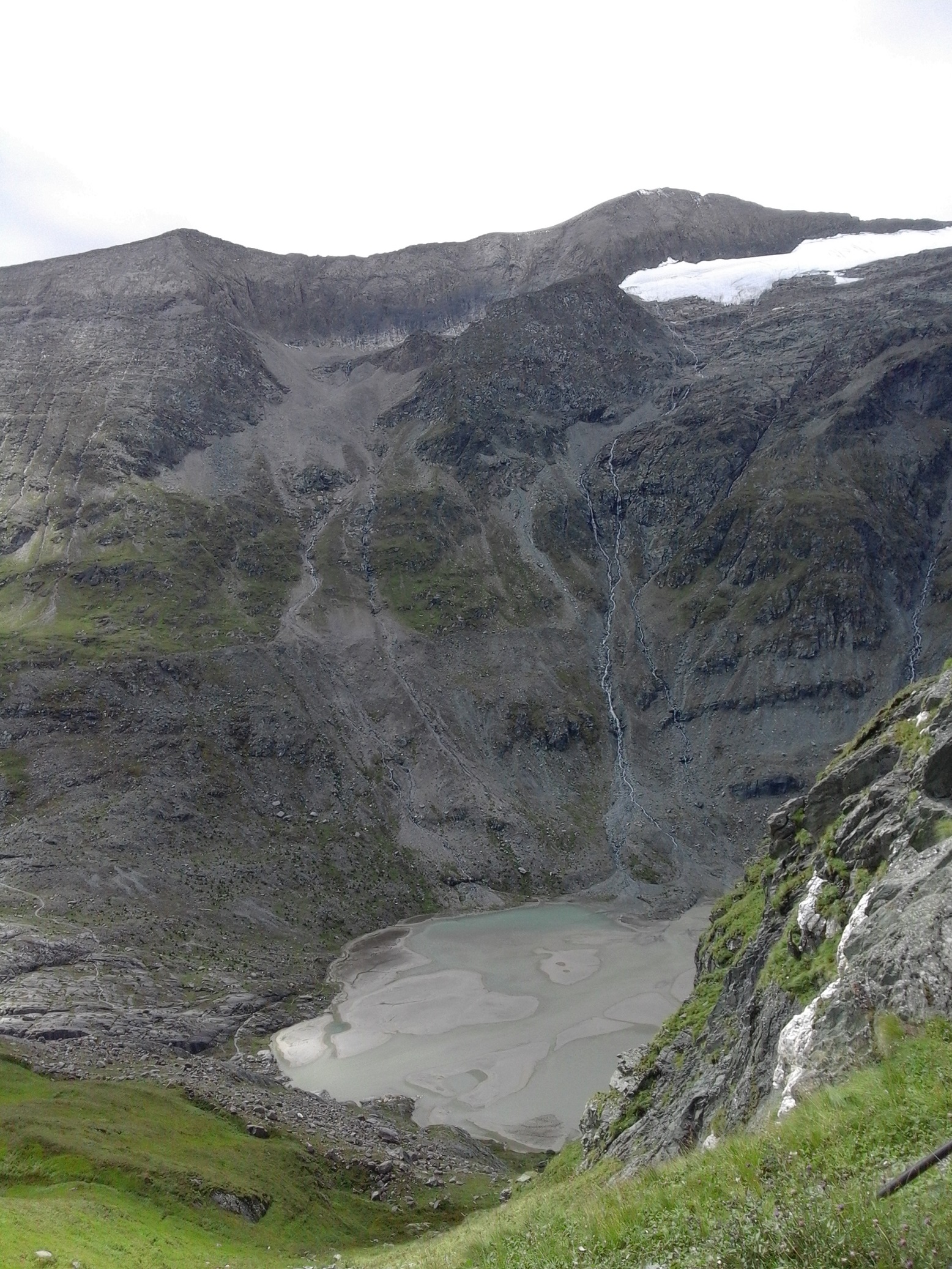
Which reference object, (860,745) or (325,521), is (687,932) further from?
(325,521)

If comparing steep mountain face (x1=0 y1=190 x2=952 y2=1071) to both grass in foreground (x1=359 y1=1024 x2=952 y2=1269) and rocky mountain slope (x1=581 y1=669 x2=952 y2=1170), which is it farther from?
grass in foreground (x1=359 y1=1024 x2=952 y2=1269)

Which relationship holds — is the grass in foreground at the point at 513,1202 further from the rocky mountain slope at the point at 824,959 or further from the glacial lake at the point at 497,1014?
the glacial lake at the point at 497,1014

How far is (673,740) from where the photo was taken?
119562 mm

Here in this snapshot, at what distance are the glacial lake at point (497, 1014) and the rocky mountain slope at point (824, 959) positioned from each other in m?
27.3

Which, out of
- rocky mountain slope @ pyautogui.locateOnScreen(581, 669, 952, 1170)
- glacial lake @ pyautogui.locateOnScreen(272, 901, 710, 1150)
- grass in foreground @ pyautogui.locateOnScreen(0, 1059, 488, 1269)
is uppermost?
rocky mountain slope @ pyautogui.locateOnScreen(581, 669, 952, 1170)

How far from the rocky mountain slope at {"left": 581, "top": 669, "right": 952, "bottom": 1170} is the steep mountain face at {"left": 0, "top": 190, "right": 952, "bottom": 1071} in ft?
126

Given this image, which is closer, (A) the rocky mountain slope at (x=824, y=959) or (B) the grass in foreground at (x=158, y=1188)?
(A) the rocky mountain slope at (x=824, y=959)

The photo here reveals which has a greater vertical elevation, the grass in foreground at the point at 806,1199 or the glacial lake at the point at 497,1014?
the grass in foreground at the point at 806,1199

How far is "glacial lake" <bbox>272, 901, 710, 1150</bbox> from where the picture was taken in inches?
2076

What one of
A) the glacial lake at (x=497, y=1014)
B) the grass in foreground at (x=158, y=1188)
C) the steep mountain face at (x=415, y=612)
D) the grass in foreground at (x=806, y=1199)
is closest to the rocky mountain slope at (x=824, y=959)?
the grass in foreground at (x=806, y=1199)

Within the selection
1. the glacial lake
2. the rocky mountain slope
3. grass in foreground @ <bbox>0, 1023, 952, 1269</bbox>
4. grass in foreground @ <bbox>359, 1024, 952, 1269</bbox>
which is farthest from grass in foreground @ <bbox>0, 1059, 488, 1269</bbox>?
grass in foreground @ <bbox>359, 1024, 952, 1269</bbox>

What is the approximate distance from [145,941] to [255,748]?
36.1m

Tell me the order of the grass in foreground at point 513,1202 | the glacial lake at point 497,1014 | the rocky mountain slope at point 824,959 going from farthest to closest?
the glacial lake at point 497,1014 → the rocky mountain slope at point 824,959 → the grass in foreground at point 513,1202

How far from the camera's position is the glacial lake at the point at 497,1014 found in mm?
52719
